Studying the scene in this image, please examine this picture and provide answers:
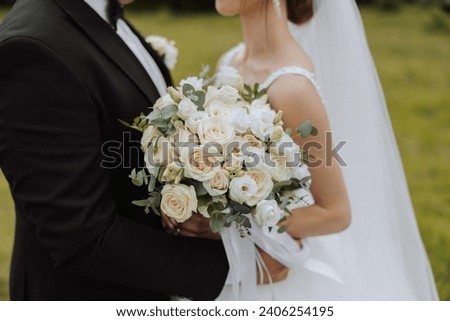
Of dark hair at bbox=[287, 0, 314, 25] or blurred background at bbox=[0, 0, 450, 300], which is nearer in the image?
dark hair at bbox=[287, 0, 314, 25]

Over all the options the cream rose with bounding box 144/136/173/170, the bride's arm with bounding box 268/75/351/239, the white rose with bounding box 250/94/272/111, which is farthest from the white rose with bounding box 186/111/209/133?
the bride's arm with bounding box 268/75/351/239

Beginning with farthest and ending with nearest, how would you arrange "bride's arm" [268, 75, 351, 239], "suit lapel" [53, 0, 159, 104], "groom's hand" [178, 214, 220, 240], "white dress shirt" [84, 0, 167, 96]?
"white dress shirt" [84, 0, 167, 96] → "bride's arm" [268, 75, 351, 239] → "groom's hand" [178, 214, 220, 240] → "suit lapel" [53, 0, 159, 104]

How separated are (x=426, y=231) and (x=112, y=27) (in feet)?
12.8

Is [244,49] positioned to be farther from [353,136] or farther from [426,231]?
[426,231]

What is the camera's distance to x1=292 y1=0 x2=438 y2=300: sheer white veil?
119 inches

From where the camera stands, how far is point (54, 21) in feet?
7.54

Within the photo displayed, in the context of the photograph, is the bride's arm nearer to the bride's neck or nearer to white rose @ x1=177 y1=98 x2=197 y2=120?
the bride's neck

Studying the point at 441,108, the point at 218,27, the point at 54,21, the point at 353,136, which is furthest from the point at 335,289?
the point at 218,27

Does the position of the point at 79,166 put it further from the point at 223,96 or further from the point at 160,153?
the point at 223,96

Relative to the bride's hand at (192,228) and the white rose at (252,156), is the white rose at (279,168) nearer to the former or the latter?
the white rose at (252,156)

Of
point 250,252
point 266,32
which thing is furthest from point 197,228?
point 266,32

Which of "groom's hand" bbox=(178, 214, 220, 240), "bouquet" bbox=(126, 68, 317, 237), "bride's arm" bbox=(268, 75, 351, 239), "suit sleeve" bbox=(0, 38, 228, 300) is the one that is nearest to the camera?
"suit sleeve" bbox=(0, 38, 228, 300)

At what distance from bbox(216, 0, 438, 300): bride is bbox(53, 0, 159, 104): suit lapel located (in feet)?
1.89

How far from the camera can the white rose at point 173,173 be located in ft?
7.48
